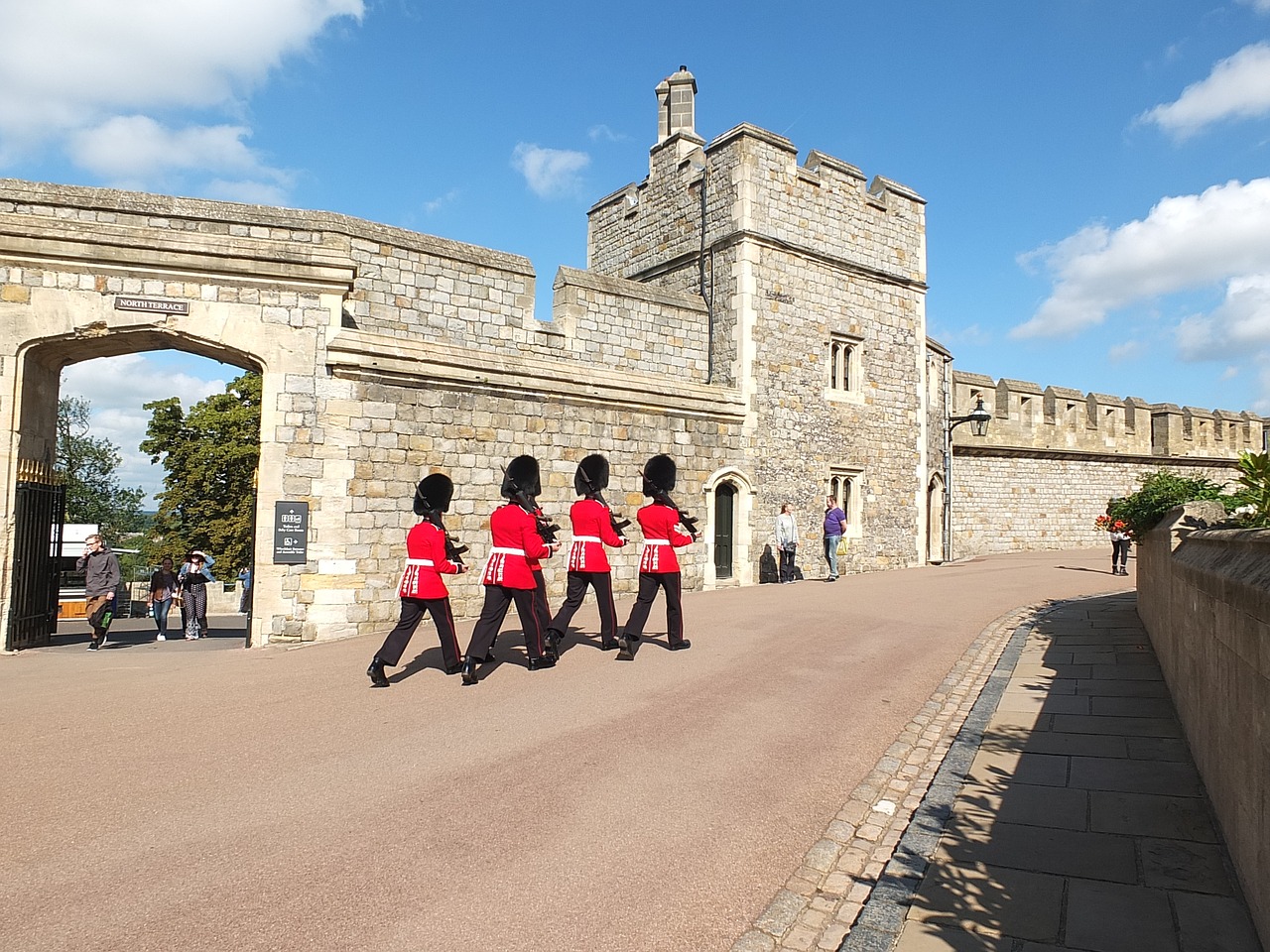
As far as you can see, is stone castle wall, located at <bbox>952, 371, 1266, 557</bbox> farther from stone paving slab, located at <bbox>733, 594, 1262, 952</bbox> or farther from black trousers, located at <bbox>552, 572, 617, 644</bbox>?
stone paving slab, located at <bbox>733, 594, 1262, 952</bbox>

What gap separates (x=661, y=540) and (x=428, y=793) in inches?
164

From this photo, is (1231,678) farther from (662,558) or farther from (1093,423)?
(1093,423)

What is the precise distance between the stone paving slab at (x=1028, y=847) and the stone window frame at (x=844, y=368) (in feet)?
33.9

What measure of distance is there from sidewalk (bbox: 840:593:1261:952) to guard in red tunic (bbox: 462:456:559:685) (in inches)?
144

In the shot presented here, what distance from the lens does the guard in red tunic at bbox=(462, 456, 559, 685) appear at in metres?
7.25

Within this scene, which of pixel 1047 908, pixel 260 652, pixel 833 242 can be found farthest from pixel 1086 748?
pixel 833 242

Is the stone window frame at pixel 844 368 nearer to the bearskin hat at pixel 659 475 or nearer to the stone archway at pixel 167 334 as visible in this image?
the bearskin hat at pixel 659 475

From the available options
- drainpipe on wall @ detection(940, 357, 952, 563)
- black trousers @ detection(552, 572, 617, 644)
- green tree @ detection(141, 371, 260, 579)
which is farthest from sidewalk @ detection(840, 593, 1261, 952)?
green tree @ detection(141, 371, 260, 579)

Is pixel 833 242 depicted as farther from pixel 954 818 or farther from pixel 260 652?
pixel 954 818

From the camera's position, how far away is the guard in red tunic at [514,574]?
23.8ft

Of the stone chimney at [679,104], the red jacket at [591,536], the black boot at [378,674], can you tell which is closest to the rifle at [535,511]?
the red jacket at [591,536]

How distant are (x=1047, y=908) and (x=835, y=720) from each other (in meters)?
2.70

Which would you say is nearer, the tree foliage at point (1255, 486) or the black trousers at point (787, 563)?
the tree foliage at point (1255, 486)

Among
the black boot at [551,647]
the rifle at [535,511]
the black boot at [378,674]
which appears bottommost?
the black boot at [378,674]
